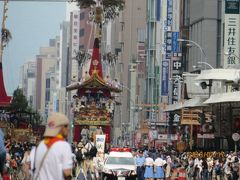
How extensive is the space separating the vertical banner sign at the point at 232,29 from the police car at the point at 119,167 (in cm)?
2424

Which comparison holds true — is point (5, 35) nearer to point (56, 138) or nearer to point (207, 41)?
point (207, 41)

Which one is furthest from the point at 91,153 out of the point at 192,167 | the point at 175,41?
the point at 175,41

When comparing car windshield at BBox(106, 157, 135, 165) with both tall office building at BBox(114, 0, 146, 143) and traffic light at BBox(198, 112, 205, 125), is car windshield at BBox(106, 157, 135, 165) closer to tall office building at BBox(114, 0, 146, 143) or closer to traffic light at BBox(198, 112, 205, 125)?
traffic light at BBox(198, 112, 205, 125)

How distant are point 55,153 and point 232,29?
175 feet

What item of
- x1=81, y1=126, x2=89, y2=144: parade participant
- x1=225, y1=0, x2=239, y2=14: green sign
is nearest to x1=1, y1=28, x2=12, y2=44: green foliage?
x1=81, y1=126, x2=89, y2=144: parade participant

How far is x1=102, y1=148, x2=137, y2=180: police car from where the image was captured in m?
38.6

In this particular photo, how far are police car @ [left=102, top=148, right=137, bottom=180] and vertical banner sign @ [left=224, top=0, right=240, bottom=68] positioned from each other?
24.2 m

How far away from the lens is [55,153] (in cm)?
1186

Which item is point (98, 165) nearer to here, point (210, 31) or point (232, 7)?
point (232, 7)

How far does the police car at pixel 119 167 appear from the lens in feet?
127

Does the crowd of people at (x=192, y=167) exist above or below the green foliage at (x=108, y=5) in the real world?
below

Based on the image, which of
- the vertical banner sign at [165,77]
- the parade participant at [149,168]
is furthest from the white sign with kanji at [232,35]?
the vertical banner sign at [165,77]

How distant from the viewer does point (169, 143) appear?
74.7 m

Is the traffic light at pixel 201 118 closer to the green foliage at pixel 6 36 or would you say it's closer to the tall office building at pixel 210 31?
the tall office building at pixel 210 31
